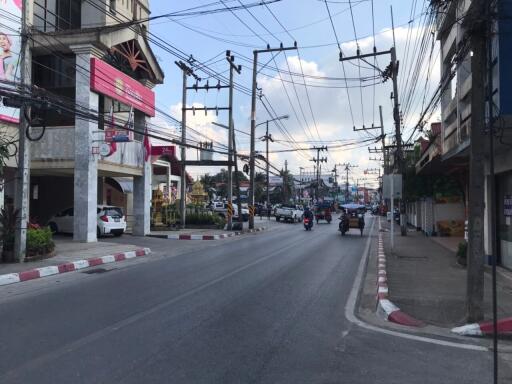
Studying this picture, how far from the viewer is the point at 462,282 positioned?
11.7 m

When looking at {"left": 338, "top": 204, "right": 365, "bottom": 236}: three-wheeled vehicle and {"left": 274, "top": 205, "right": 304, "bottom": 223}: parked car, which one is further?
{"left": 274, "top": 205, "right": 304, "bottom": 223}: parked car

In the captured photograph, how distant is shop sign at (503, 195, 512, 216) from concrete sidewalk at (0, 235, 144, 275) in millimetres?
11994

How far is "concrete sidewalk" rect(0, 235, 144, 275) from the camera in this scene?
1361 cm

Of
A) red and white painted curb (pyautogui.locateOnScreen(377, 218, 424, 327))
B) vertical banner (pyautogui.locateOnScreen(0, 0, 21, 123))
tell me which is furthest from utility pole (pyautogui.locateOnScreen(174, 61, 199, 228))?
red and white painted curb (pyautogui.locateOnScreen(377, 218, 424, 327))

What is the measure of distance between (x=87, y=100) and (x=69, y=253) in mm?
6869

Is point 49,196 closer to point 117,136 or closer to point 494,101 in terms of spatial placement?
point 117,136

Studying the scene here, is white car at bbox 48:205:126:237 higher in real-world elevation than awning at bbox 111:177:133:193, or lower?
lower

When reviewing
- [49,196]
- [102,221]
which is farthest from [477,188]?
[49,196]

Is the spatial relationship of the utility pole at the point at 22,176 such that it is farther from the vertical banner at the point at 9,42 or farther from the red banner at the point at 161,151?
the red banner at the point at 161,151

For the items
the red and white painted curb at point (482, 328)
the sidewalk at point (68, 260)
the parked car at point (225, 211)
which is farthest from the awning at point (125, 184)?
the red and white painted curb at point (482, 328)

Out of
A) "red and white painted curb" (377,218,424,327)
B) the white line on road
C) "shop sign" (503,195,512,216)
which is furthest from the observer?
"shop sign" (503,195,512,216)

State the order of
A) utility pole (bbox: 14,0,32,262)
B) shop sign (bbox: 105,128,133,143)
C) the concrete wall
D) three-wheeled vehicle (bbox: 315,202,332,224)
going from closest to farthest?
utility pole (bbox: 14,0,32,262) → shop sign (bbox: 105,128,133,143) → the concrete wall → three-wheeled vehicle (bbox: 315,202,332,224)

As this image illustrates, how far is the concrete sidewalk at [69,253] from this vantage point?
1361 centimetres

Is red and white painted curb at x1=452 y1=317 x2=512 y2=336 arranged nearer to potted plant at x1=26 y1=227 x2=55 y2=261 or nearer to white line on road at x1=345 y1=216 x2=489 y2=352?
white line on road at x1=345 y1=216 x2=489 y2=352
